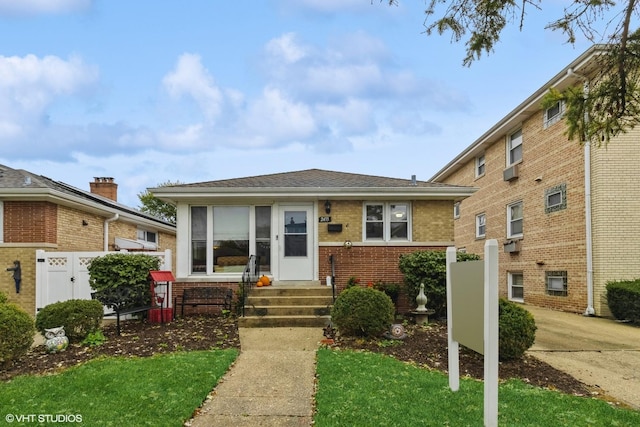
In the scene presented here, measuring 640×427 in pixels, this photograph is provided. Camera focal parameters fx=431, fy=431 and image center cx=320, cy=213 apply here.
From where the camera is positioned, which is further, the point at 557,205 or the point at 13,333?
the point at 557,205

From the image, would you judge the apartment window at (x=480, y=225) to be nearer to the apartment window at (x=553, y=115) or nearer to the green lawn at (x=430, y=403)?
the apartment window at (x=553, y=115)

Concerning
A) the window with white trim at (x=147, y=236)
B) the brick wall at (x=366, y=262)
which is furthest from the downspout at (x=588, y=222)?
the window with white trim at (x=147, y=236)

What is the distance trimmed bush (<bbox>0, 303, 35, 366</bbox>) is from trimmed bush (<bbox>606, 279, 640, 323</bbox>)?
1221 cm

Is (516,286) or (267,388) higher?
(267,388)

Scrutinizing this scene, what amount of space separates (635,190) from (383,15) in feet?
32.8

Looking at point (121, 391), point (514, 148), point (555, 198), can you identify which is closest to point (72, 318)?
point (121, 391)

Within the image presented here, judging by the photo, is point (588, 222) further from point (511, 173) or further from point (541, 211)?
point (511, 173)

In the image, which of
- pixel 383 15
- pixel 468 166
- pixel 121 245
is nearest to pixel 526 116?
pixel 468 166

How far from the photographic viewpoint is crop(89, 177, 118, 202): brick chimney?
19.6m

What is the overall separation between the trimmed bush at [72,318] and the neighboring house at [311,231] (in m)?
3.49

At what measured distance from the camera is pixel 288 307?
9219mm

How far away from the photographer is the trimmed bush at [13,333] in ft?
19.2

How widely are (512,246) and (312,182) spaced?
28.0 feet

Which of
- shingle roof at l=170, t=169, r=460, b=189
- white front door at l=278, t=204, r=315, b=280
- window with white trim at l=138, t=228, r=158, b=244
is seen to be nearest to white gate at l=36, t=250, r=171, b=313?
shingle roof at l=170, t=169, r=460, b=189
